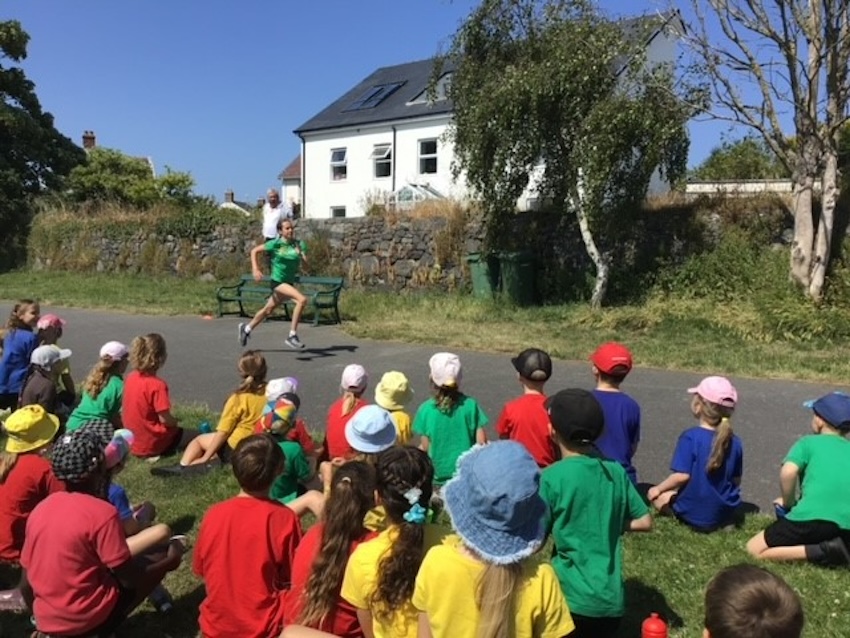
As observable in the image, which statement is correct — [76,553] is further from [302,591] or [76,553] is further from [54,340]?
[54,340]

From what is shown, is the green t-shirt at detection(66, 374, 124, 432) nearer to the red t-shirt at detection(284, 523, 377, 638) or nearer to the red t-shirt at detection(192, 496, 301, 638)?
the red t-shirt at detection(192, 496, 301, 638)

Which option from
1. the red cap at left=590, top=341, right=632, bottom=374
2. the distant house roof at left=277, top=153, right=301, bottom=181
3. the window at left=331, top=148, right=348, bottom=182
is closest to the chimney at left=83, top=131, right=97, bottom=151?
the distant house roof at left=277, top=153, right=301, bottom=181

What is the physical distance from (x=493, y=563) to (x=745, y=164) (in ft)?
78.4

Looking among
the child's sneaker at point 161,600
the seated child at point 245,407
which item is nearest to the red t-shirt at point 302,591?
the child's sneaker at point 161,600

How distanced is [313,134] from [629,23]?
916 inches

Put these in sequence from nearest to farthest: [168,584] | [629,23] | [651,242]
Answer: [168,584], [629,23], [651,242]

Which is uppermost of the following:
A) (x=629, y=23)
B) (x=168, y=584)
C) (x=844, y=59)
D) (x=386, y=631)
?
(x=629, y=23)

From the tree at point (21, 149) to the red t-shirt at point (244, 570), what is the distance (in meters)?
28.1

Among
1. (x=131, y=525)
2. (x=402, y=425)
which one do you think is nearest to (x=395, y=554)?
(x=131, y=525)

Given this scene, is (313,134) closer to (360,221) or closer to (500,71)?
(360,221)

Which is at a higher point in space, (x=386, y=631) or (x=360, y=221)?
(x=360, y=221)

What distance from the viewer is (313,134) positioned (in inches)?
1368

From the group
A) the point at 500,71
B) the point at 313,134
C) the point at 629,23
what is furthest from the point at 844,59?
the point at 313,134

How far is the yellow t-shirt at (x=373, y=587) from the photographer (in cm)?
271
